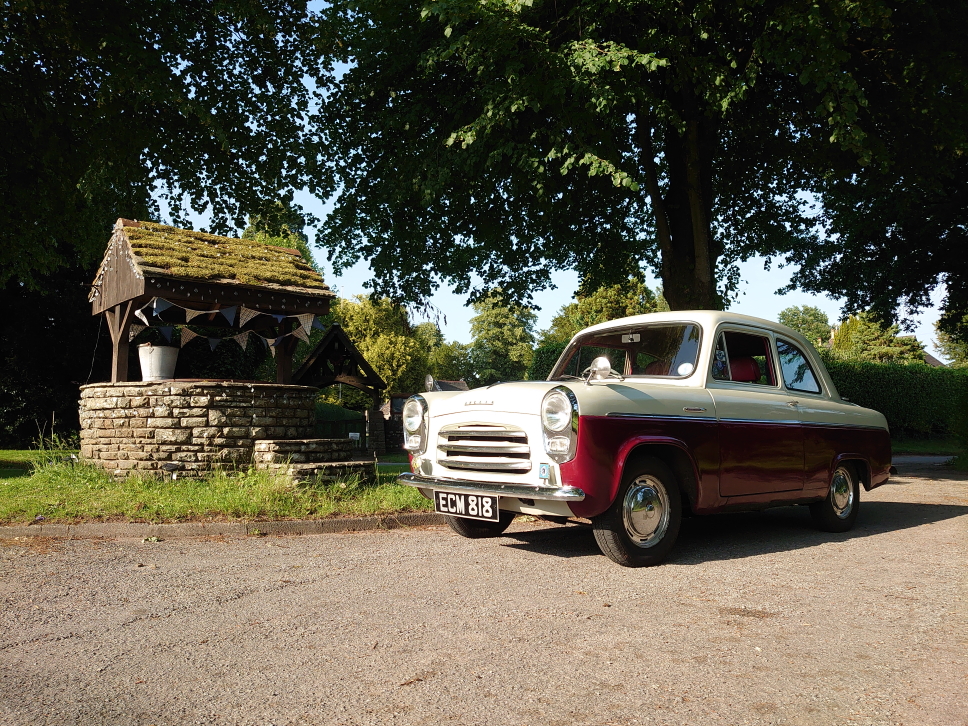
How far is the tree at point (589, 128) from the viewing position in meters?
11.1

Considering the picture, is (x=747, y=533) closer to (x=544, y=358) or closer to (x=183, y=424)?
(x=183, y=424)

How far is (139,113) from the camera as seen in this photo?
14.6 meters

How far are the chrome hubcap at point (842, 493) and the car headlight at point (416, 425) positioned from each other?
410cm

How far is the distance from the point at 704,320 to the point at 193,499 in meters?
5.90

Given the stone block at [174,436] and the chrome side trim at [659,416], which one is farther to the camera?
the stone block at [174,436]

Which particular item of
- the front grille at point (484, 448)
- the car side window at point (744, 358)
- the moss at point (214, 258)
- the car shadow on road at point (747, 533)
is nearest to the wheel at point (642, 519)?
the car shadow on road at point (747, 533)

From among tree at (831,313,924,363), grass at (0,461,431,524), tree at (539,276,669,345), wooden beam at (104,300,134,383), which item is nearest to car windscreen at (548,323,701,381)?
grass at (0,461,431,524)

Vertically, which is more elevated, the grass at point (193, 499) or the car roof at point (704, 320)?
the car roof at point (704, 320)

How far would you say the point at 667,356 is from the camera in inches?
271

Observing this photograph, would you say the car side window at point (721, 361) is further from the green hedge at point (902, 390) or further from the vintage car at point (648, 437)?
the green hedge at point (902, 390)

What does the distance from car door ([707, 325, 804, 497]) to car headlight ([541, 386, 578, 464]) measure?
150 centimetres

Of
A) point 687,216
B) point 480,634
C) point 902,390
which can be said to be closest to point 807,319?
point 902,390

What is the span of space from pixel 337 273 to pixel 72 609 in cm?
1276

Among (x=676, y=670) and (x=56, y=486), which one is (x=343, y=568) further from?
(x=56, y=486)
